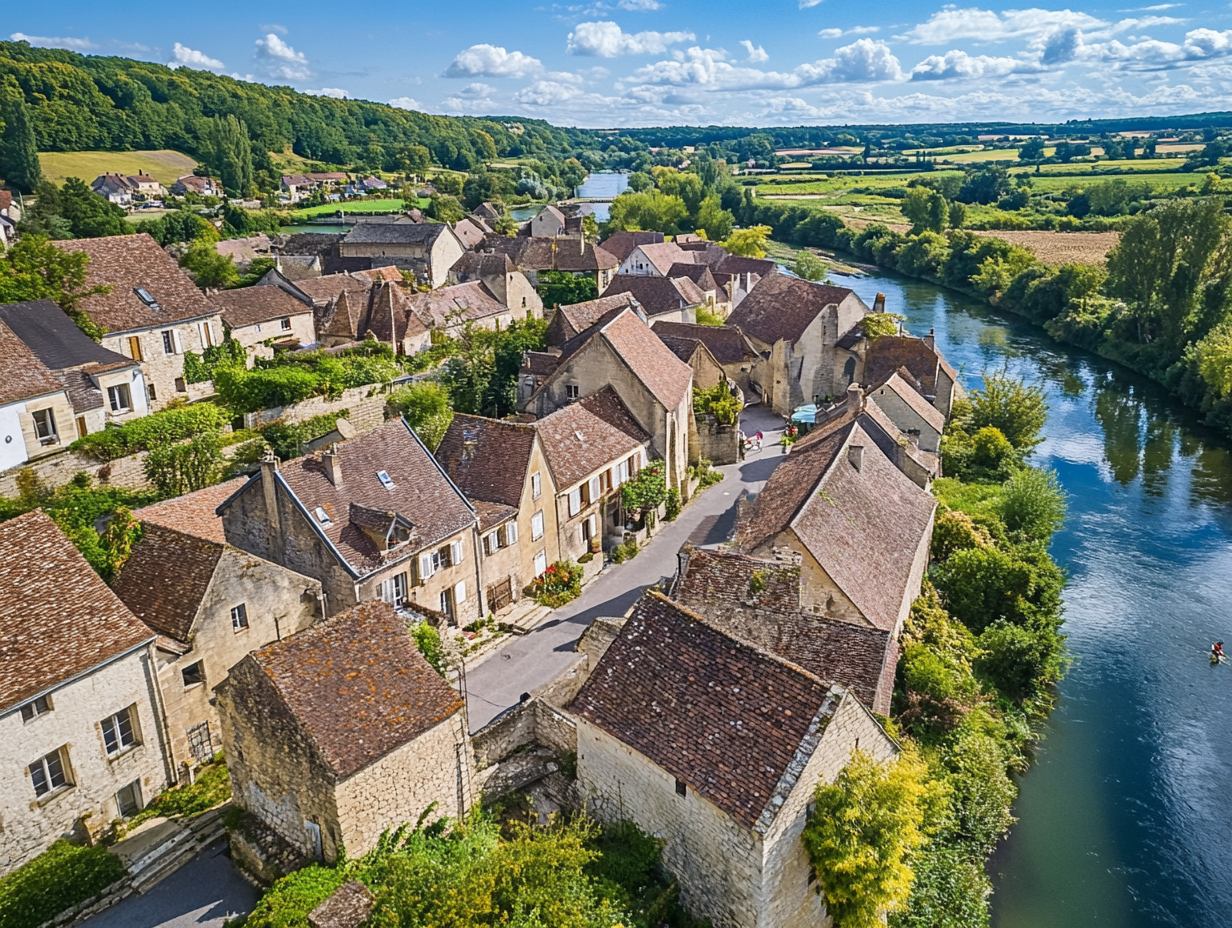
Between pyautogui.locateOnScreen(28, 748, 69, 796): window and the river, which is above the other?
pyautogui.locateOnScreen(28, 748, 69, 796): window

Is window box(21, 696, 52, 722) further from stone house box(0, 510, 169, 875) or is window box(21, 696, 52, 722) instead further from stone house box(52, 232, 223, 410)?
stone house box(52, 232, 223, 410)

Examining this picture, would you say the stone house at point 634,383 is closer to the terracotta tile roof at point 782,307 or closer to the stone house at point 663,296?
the terracotta tile roof at point 782,307

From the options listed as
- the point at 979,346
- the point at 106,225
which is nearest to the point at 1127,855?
the point at 979,346

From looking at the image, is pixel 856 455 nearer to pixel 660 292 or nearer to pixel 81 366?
pixel 81 366

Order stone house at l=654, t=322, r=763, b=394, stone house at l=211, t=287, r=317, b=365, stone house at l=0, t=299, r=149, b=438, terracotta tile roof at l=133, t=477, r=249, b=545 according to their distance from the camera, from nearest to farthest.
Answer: terracotta tile roof at l=133, t=477, r=249, b=545 < stone house at l=0, t=299, r=149, b=438 < stone house at l=211, t=287, r=317, b=365 < stone house at l=654, t=322, r=763, b=394

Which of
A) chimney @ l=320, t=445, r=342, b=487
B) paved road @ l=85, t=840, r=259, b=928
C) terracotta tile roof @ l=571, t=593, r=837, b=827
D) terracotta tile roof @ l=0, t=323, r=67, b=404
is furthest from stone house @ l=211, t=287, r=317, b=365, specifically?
terracotta tile roof @ l=571, t=593, r=837, b=827

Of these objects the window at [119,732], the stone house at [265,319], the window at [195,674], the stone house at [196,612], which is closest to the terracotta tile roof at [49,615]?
the stone house at [196,612]
